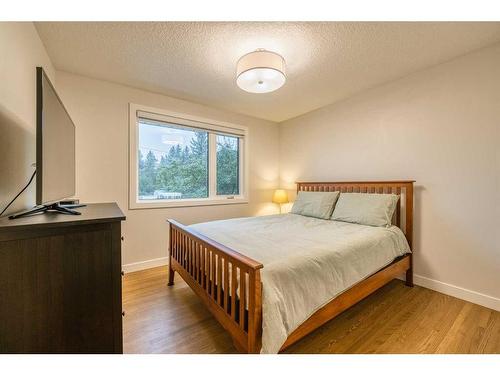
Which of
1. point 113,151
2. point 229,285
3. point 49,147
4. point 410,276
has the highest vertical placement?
point 113,151

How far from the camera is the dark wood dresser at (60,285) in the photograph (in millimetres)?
786

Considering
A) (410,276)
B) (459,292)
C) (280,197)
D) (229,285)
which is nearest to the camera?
(229,285)

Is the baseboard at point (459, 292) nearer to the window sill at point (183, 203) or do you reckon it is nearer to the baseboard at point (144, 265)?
the window sill at point (183, 203)

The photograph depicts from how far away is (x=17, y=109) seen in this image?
1.38m

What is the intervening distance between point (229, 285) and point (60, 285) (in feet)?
2.70

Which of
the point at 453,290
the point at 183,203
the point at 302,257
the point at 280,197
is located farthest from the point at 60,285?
the point at 280,197

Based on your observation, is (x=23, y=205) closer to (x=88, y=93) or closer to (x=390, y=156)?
(x=88, y=93)

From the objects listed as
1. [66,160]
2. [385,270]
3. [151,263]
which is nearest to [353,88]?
[385,270]

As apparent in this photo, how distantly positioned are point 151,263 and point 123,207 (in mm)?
775

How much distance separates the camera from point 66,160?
4.57ft

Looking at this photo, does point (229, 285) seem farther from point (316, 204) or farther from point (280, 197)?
point (280, 197)
